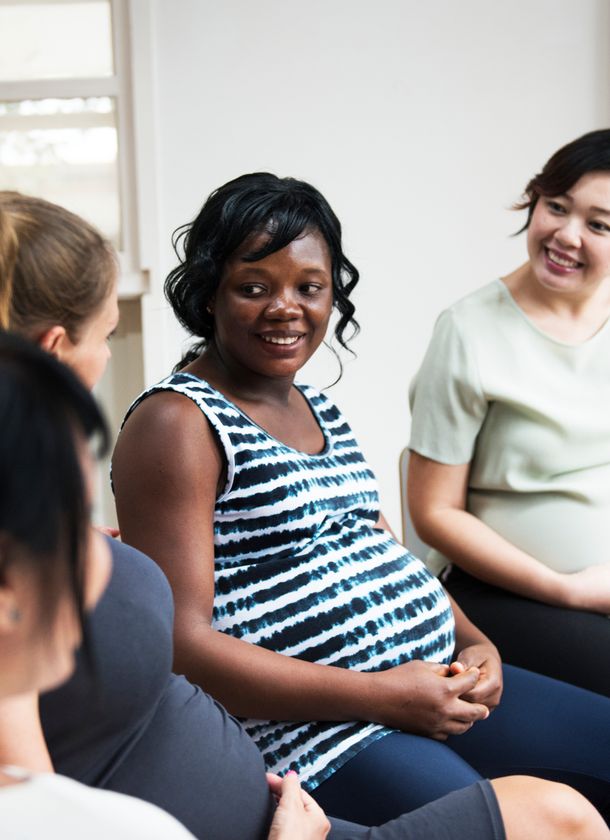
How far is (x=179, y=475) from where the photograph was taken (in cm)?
134

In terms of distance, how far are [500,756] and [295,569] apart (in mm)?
429

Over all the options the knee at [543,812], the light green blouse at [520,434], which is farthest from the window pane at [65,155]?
the knee at [543,812]

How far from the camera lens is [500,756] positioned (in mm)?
1566

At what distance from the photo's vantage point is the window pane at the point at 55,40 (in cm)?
376

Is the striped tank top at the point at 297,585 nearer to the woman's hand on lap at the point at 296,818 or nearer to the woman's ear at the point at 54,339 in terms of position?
the woman's hand on lap at the point at 296,818

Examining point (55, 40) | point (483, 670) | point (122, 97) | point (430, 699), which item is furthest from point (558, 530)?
point (55, 40)

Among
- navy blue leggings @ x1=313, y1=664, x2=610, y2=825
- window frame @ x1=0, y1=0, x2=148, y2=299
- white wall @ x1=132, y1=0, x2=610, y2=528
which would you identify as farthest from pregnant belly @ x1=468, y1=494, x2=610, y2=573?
window frame @ x1=0, y1=0, x2=148, y2=299

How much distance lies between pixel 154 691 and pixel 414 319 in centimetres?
280

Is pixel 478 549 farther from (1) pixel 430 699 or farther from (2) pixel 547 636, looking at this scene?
(1) pixel 430 699

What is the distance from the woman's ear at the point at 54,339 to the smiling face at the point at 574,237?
1169 mm

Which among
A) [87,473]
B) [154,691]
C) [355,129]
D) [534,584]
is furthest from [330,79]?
[87,473]

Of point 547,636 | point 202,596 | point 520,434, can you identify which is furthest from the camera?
point 520,434

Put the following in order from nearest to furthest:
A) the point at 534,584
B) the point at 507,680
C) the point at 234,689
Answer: the point at 234,689
the point at 507,680
the point at 534,584

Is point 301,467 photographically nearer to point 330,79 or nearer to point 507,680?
point 507,680
